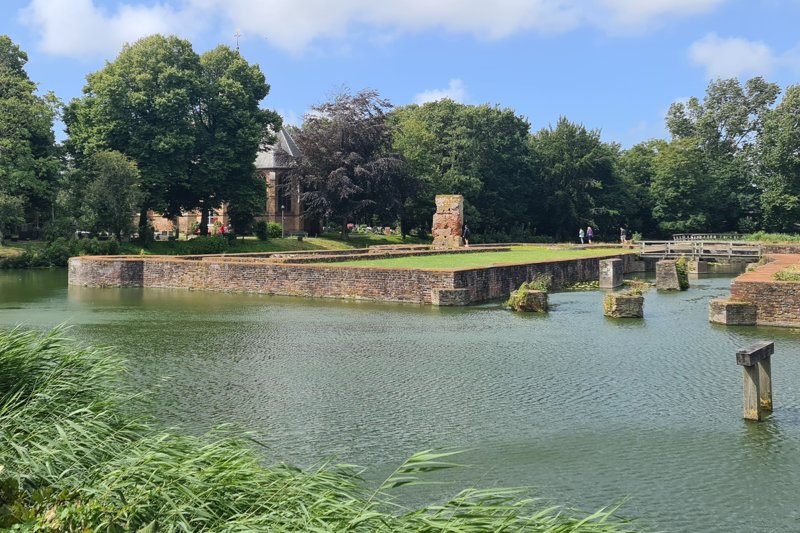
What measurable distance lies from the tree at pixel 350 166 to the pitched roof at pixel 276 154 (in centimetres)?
409

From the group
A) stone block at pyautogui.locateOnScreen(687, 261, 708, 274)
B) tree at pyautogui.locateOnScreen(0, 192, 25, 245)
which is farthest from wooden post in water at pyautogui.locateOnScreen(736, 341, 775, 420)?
tree at pyautogui.locateOnScreen(0, 192, 25, 245)

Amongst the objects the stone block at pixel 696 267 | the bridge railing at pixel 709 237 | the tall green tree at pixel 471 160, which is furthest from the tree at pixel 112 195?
the bridge railing at pixel 709 237

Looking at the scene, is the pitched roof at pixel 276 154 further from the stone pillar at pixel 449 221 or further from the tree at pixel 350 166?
the stone pillar at pixel 449 221

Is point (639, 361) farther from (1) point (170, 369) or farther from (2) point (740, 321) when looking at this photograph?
(1) point (170, 369)

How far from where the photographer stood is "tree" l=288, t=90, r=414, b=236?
52.2 m

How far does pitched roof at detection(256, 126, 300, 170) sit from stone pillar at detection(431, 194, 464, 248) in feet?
61.8

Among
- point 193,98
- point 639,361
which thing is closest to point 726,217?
→ point 193,98

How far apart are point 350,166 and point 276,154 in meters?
7.46

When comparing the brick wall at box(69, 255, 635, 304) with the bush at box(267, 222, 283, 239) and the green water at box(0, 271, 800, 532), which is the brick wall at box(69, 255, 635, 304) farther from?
the bush at box(267, 222, 283, 239)

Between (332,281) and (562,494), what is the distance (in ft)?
56.2

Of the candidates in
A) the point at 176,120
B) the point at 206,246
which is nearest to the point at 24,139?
the point at 176,120

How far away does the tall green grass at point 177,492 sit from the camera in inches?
191

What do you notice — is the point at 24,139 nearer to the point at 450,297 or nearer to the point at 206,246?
the point at 206,246

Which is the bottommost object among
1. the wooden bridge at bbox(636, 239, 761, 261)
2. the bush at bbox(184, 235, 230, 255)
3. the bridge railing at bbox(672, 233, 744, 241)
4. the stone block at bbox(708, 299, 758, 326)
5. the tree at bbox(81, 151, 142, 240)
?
the stone block at bbox(708, 299, 758, 326)
